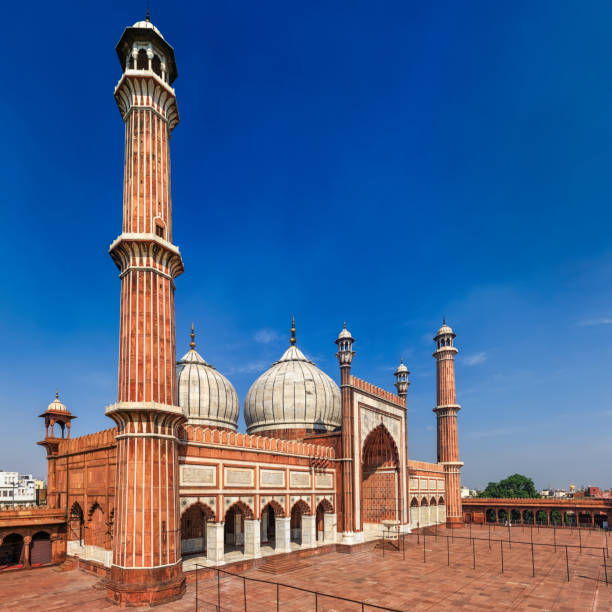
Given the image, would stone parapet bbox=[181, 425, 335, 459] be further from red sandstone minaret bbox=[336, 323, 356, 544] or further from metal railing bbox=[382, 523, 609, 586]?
metal railing bbox=[382, 523, 609, 586]

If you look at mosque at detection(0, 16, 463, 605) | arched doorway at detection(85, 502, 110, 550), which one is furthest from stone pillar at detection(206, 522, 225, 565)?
arched doorway at detection(85, 502, 110, 550)

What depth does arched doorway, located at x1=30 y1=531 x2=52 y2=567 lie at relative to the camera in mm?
24492

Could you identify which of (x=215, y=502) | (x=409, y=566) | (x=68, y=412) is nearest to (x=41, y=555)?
(x=68, y=412)

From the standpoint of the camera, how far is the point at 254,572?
23.4 metres

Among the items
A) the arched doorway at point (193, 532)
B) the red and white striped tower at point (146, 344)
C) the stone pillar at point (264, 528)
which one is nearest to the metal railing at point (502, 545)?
the stone pillar at point (264, 528)

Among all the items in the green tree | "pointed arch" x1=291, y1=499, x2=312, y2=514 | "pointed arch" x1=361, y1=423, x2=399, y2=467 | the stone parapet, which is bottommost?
the green tree

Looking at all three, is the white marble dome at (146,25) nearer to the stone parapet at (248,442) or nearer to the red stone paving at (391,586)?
the stone parapet at (248,442)

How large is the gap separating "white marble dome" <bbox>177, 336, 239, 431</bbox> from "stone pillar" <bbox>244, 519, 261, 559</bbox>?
866 centimetres

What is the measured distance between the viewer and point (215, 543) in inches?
874

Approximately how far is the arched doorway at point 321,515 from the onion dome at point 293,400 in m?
5.60

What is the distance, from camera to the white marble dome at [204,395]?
3228 centimetres

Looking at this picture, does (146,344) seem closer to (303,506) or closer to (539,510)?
(303,506)

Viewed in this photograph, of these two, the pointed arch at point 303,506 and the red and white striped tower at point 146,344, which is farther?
the pointed arch at point 303,506

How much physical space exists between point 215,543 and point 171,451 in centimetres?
560
